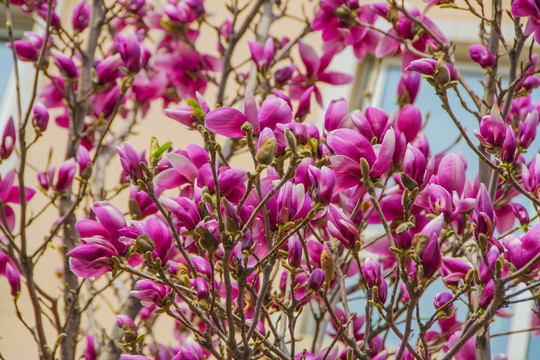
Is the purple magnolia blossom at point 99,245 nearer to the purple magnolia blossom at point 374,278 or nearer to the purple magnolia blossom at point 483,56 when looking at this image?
the purple magnolia blossom at point 374,278

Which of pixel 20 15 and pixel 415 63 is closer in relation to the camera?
pixel 415 63

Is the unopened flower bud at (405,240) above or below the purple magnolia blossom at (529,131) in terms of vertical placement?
below

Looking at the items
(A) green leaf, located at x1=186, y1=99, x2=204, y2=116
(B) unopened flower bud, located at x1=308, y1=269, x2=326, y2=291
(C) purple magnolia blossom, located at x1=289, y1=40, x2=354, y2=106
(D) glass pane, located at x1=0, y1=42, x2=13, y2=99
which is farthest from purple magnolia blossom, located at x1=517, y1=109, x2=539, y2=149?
(D) glass pane, located at x1=0, y1=42, x2=13, y2=99

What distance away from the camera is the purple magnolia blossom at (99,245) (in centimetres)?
73

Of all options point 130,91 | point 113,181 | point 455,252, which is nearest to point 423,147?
point 455,252

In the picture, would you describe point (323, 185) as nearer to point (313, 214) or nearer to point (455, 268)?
point (313, 214)

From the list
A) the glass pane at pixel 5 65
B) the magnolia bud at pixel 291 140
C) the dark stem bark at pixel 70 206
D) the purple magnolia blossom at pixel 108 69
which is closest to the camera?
the magnolia bud at pixel 291 140

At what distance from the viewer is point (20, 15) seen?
2.22 m

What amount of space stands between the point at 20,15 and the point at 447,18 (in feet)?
4.90

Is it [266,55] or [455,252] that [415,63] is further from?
[266,55]

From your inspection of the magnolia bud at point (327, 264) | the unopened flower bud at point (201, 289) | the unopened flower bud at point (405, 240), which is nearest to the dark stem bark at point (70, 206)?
the unopened flower bud at point (201, 289)

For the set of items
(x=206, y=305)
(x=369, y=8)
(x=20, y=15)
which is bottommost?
(x=206, y=305)

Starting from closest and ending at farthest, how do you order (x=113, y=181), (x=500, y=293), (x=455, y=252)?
(x=500, y=293)
(x=455, y=252)
(x=113, y=181)

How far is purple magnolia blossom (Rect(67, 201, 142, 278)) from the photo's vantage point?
73 centimetres
